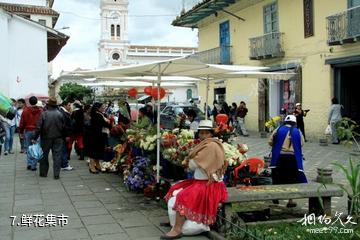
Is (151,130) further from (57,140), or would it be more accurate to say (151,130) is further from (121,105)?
(121,105)

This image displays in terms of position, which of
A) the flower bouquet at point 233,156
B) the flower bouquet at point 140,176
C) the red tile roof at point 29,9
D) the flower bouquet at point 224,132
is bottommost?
the flower bouquet at point 140,176

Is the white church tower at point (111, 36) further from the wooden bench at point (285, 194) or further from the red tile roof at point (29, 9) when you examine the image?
the wooden bench at point (285, 194)

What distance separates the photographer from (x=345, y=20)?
16672 millimetres

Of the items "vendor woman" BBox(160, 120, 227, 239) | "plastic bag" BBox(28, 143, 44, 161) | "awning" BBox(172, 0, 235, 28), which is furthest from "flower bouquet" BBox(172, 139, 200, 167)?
"awning" BBox(172, 0, 235, 28)

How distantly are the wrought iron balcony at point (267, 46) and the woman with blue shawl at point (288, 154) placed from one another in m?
13.8

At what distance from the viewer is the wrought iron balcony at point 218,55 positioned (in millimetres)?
25938

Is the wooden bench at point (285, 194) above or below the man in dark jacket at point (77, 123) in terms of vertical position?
below

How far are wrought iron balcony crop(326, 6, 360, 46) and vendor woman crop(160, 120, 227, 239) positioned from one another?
37.8 feet

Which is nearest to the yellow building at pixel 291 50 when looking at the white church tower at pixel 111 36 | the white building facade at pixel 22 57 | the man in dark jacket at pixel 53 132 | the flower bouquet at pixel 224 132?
the white building facade at pixel 22 57

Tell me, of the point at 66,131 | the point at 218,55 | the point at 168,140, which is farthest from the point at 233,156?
the point at 218,55

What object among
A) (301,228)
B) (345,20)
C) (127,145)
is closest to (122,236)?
(301,228)

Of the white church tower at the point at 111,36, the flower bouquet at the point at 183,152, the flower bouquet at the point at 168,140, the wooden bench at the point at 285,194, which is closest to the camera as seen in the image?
the wooden bench at the point at 285,194

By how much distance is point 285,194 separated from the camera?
6258 millimetres

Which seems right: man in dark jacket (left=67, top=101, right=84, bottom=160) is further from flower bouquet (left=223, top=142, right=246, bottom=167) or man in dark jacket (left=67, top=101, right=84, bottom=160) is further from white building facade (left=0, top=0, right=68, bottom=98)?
white building facade (left=0, top=0, right=68, bottom=98)
